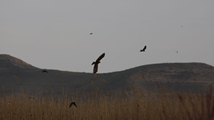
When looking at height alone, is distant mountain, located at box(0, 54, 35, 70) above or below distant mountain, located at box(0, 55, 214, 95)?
above

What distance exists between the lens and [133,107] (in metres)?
11.5

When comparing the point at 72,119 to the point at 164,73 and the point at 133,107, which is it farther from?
the point at 164,73

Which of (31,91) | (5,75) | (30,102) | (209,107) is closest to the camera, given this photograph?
(209,107)

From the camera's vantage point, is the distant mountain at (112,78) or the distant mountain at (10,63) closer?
the distant mountain at (112,78)

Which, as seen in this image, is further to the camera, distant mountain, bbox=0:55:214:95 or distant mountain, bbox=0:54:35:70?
distant mountain, bbox=0:54:35:70

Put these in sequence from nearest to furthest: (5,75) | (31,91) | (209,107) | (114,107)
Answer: (209,107)
(114,107)
(31,91)
(5,75)

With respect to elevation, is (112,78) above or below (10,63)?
below

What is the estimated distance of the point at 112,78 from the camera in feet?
174

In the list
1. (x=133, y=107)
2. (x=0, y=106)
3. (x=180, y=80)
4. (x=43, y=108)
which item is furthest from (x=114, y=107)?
(x=180, y=80)

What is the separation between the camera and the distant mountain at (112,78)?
47.8 metres

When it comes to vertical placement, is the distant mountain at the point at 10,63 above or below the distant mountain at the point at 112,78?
above

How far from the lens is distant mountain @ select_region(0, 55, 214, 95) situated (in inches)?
1881

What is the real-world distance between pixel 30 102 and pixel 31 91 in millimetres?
34801

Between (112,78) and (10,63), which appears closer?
(112,78)
